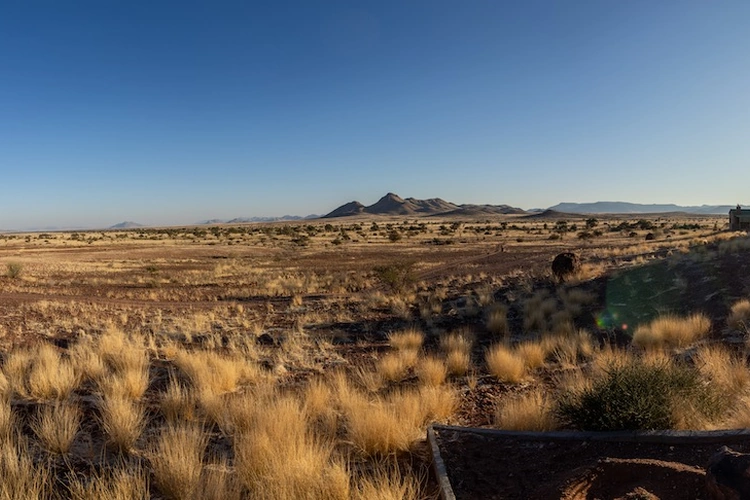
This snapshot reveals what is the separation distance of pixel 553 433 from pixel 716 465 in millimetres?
1796

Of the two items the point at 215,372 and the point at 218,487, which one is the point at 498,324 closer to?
the point at 215,372

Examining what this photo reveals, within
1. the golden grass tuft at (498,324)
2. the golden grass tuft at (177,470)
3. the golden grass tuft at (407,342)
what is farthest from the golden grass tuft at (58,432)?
the golden grass tuft at (498,324)

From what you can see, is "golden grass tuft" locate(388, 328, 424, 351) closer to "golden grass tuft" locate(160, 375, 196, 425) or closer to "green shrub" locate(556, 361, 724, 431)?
"golden grass tuft" locate(160, 375, 196, 425)

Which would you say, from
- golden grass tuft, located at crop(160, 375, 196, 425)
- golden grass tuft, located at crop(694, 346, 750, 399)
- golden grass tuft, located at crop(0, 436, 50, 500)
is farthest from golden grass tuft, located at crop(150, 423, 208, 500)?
golden grass tuft, located at crop(694, 346, 750, 399)

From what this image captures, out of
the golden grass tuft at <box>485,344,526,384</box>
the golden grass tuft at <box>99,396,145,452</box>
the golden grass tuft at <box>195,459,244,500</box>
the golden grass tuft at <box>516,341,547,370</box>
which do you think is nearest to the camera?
the golden grass tuft at <box>195,459,244,500</box>

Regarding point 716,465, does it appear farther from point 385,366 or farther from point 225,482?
point 385,366

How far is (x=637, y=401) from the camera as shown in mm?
4805

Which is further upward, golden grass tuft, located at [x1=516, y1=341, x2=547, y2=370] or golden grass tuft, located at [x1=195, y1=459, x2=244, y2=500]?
golden grass tuft, located at [x1=195, y1=459, x2=244, y2=500]

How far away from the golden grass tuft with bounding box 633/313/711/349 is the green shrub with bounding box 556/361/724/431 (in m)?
4.01

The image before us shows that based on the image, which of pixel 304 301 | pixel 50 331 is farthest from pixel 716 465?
pixel 304 301

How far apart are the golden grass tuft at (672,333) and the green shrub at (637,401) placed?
4005 millimetres

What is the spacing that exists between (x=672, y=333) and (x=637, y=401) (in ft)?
18.4

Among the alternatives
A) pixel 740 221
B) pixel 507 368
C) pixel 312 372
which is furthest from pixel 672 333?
pixel 740 221

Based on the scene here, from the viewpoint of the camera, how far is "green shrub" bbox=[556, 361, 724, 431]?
15.6 feet
